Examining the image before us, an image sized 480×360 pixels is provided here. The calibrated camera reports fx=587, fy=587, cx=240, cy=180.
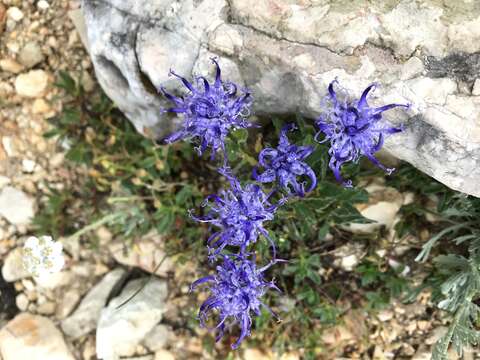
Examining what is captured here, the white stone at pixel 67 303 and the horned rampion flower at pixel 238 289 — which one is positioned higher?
the horned rampion flower at pixel 238 289

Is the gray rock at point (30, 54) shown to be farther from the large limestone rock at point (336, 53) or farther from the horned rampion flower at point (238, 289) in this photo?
the horned rampion flower at point (238, 289)

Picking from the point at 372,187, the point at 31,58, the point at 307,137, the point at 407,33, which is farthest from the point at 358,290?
the point at 31,58

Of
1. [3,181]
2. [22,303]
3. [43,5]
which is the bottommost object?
[22,303]

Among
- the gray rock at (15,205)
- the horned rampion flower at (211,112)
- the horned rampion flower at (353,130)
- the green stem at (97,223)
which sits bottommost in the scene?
the green stem at (97,223)

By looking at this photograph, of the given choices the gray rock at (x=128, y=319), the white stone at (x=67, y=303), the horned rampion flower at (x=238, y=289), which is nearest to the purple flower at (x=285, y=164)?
the horned rampion flower at (x=238, y=289)

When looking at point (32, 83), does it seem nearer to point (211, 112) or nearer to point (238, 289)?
point (211, 112)

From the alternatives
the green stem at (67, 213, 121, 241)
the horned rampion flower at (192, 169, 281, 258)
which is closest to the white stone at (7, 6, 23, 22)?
the green stem at (67, 213, 121, 241)

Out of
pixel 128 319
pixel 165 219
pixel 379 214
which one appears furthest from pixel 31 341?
pixel 379 214

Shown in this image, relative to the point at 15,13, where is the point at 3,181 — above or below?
below
